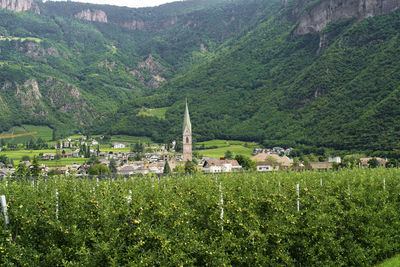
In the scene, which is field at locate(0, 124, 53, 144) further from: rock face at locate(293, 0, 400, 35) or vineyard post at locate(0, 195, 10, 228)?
vineyard post at locate(0, 195, 10, 228)

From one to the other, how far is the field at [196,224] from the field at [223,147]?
341 feet

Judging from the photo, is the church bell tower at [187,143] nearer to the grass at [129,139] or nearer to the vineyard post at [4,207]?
the grass at [129,139]

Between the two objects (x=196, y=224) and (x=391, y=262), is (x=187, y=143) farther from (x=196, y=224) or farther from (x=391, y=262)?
(x=196, y=224)

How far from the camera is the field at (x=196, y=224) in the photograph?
11594 mm

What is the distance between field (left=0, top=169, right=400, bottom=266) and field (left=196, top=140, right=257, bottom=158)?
104 metres

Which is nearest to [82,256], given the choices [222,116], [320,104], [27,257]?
[27,257]

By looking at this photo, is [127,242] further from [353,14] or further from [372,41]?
[353,14]

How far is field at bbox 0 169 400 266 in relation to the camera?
1159cm

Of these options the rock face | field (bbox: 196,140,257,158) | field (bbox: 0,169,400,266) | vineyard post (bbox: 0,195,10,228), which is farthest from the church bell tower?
vineyard post (bbox: 0,195,10,228)

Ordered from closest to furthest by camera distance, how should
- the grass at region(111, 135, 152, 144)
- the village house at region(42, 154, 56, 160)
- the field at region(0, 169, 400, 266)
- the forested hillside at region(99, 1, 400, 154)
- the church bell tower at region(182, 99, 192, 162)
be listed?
the field at region(0, 169, 400, 266) → the forested hillside at region(99, 1, 400, 154) → the church bell tower at region(182, 99, 192, 162) → the village house at region(42, 154, 56, 160) → the grass at region(111, 135, 152, 144)

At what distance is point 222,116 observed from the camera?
618 feet

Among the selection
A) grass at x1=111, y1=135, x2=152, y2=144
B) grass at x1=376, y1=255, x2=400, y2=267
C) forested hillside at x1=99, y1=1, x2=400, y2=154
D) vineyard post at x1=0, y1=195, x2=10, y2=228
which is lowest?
grass at x1=376, y1=255, x2=400, y2=267

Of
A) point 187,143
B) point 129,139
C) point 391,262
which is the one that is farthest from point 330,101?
point 391,262

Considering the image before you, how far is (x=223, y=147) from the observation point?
141125 millimetres
